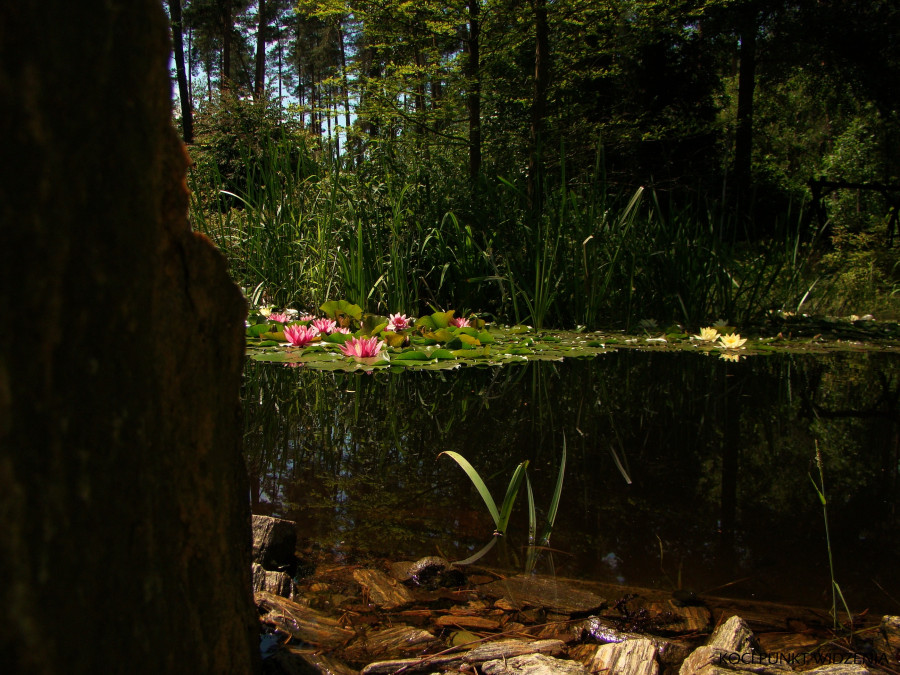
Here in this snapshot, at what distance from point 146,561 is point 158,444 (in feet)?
0.28

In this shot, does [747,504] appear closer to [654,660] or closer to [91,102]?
[654,660]

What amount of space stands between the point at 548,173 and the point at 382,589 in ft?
14.5

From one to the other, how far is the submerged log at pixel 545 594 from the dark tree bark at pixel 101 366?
1.49ft

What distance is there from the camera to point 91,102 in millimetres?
402

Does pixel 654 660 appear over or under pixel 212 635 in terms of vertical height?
under

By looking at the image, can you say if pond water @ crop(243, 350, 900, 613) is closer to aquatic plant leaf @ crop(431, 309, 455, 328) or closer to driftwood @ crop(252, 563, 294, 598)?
driftwood @ crop(252, 563, 294, 598)

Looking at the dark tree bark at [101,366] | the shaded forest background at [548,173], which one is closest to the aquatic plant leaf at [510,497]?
the dark tree bark at [101,366]

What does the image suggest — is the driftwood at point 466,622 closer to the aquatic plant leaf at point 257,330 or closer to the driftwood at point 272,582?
the driftwood at point 272,582

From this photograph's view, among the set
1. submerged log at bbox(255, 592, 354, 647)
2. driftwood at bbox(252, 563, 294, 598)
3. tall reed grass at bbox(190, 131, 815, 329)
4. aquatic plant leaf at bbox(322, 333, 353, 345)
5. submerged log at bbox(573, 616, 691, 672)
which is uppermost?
tall reed grass at bbox(190, 131, 815, 329)

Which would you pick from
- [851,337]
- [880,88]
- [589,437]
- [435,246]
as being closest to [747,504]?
[589,437]

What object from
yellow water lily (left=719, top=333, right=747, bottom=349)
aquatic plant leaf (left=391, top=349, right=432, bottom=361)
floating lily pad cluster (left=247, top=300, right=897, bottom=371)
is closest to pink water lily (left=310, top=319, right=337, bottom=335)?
floating lily pad cluster (left=247, top=300, right=897, bottom=371)

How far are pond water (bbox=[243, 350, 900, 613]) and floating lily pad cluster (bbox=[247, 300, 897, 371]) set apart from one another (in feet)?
0.53

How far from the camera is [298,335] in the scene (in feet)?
8.89

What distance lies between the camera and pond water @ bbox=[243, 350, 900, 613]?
97cm
